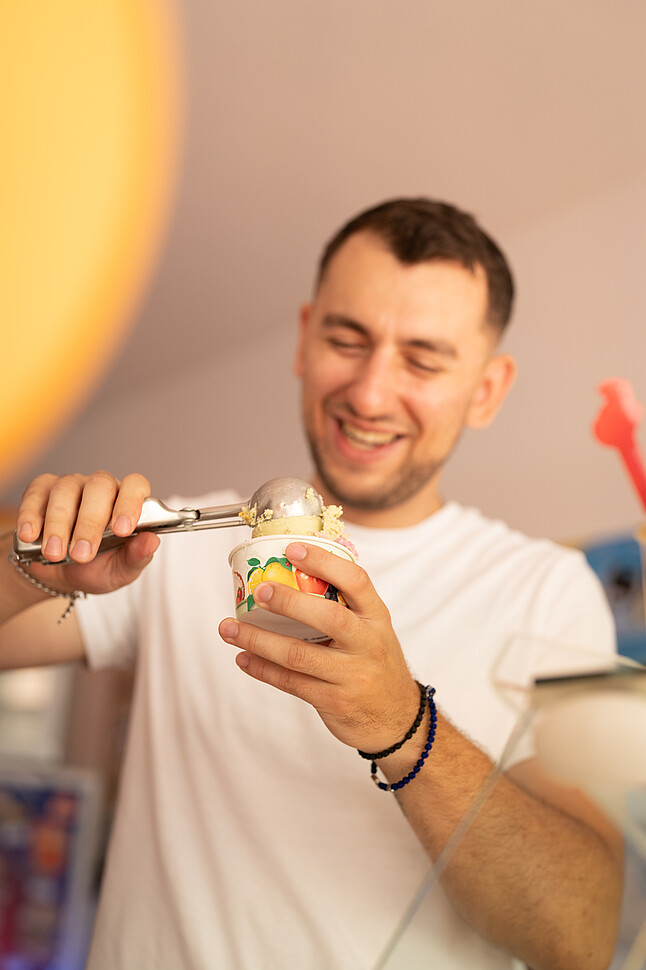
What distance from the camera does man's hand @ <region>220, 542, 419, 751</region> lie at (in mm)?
542

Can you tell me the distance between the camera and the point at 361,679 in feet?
1.88

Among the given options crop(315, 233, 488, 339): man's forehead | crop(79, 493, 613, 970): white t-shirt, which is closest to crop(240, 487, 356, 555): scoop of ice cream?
crop(79, 493, 613, 970): white t-shirt

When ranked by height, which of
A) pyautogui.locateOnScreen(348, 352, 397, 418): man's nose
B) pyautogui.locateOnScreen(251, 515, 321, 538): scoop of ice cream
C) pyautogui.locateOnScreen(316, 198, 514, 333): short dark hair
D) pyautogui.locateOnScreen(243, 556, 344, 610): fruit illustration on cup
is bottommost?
pyautogui.locateOnScreen(243, 556, 344, 610): fruit illustration on cup

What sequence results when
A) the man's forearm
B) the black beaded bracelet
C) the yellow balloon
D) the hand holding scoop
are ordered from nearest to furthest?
1. the yellow balloon
2. the man's forearm
3. the black beaded bracelet
4. the hand holding scoop

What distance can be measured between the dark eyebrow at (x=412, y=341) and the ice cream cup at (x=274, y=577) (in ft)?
1.98

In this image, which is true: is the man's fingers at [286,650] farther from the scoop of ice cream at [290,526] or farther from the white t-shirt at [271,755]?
the white t-shirt at [271,755]

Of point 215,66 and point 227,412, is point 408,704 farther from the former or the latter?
point 227,412

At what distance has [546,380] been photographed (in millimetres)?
2439

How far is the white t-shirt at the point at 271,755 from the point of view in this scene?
2.61 feet

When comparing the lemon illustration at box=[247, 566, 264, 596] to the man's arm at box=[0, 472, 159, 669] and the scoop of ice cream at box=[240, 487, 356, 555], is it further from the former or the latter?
the man's arm at box=[0, 472, 159, 669]

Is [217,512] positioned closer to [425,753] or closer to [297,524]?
[297,524]

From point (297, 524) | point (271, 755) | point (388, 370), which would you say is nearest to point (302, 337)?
point (388, 370)

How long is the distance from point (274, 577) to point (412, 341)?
65 centimetres

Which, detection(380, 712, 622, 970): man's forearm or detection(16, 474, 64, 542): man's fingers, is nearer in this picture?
detection(380, 712, 622, 970): man's forearm
